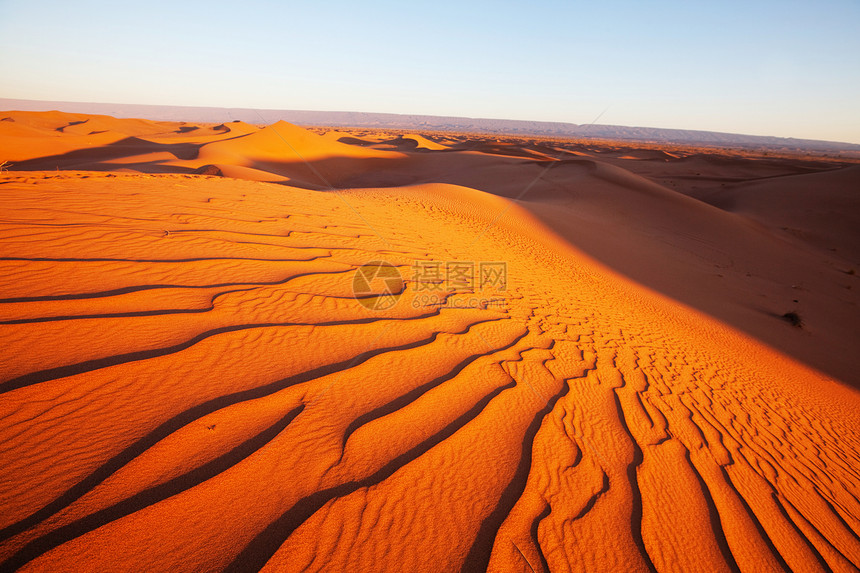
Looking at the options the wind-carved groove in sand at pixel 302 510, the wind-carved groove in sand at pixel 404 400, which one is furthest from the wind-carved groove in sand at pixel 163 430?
the wind-carved groove in sand at pixel 302 510

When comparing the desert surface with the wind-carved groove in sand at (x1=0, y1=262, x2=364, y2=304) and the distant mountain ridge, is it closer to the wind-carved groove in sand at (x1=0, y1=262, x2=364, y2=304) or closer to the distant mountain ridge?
the wind-carved groove in sand at (x1=0, y1=262, x2=364, y2=304)

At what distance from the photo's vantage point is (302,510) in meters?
1.33

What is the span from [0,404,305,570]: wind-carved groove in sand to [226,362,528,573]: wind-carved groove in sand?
1.05ft

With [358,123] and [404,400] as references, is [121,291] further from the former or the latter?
[358,123]

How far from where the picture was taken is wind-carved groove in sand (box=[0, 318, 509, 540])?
1.10m

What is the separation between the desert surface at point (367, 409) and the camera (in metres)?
1.27

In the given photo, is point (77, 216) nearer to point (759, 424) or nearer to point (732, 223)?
point (759, 424)

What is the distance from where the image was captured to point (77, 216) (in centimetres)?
333

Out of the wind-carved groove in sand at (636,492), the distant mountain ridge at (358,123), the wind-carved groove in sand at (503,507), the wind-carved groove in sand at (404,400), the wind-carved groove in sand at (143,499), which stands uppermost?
the distant mountain ridge at (358,123)

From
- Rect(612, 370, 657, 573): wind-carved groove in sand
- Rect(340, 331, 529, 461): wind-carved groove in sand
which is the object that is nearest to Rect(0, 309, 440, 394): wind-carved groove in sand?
Rect(340, 331, 529, 461): wind-carved groove in sand

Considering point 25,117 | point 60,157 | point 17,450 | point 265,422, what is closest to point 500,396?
point 265,422

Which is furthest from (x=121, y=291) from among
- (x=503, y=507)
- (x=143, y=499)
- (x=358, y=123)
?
(x=358, y=123)

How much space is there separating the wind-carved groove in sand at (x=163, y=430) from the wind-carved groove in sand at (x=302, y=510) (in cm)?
57

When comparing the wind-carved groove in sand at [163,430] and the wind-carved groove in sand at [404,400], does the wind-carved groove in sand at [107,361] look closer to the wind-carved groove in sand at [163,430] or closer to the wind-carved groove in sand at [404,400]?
the wind-carved groove in sand at [163,430]
